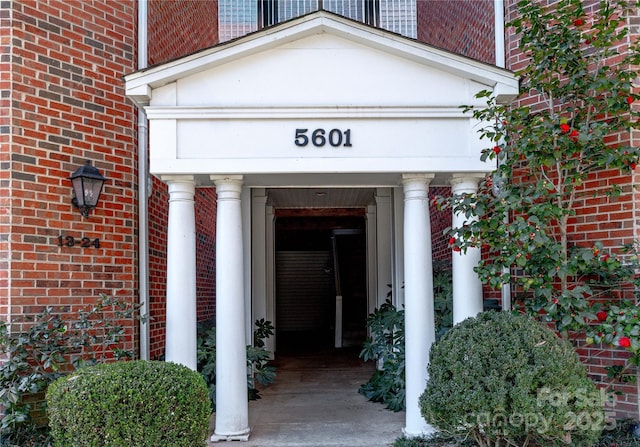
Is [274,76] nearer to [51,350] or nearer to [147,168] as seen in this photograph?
[147,168]

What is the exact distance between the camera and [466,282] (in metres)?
5.00

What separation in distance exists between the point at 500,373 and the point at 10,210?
429cm

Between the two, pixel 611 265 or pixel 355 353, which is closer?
pixel 611 265

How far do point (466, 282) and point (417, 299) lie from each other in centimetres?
47

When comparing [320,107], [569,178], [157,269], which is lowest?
[157,269]

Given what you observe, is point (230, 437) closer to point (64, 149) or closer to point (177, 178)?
point (177, 178)

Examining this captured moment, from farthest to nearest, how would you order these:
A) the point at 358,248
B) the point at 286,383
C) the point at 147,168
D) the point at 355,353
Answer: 1. the point at 358,248
2. the point at 355,353
3. the point at 286,383
4. the point at 147,168

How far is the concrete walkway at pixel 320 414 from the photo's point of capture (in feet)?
16.8

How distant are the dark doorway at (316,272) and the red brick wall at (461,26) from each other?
590 cm

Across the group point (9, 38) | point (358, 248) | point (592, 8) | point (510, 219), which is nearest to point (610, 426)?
point (510, 219)

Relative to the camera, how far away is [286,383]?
308 inches

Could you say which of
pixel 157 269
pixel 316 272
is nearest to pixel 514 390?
pixel 157 269

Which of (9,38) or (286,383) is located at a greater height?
(9,38)

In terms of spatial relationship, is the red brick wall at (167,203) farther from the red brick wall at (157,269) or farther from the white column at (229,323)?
the white column at (229,323)
